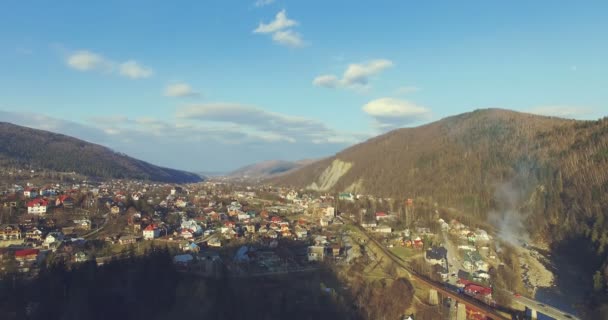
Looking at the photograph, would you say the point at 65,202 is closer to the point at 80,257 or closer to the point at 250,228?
the point at 80,257

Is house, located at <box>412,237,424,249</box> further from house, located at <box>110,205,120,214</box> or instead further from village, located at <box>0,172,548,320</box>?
house, located at <box>110,205,120,214</box>

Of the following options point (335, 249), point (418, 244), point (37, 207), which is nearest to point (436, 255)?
point (418, 244)

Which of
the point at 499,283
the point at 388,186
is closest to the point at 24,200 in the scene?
the point at 499,283

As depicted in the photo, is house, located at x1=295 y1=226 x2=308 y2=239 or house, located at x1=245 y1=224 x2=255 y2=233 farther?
house, located at x1=245 y1=224 x2=255 y2=233

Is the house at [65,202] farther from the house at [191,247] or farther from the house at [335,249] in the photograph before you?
the house at [335,249]

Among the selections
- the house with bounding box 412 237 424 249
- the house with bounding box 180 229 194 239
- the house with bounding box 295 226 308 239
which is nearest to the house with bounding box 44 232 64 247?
the house with bounding box 180 229 194 239

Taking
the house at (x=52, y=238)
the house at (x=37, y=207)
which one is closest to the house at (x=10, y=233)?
the house at (x=52, y=238)

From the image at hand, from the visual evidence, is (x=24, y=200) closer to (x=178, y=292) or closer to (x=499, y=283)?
(x=178, y=292)
